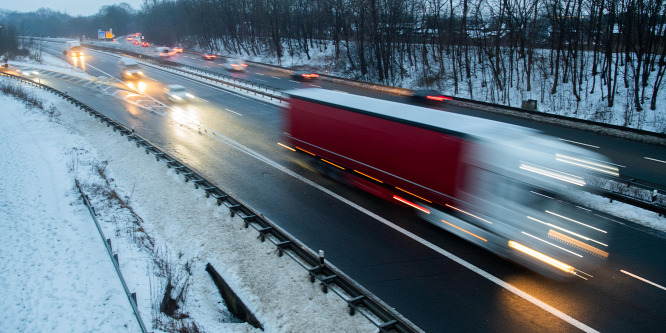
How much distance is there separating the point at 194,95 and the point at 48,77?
25874 millimetres

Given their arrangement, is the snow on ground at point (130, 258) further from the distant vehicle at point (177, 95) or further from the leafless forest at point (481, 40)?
the leafless forest at point (481, 40)

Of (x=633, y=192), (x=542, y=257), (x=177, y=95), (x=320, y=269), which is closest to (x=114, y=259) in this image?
(x=320, y=269)

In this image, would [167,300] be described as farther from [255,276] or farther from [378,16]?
[378,16]

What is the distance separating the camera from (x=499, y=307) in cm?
A: 773

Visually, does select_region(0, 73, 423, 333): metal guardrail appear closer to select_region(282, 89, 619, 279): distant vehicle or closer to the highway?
the highway

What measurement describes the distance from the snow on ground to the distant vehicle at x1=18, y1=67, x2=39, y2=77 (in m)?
40.9

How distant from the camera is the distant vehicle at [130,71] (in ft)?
135

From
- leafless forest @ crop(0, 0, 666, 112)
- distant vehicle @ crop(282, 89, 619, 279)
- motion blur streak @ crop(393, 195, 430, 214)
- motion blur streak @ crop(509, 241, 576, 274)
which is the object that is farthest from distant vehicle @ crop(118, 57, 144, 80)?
motion blur streak @ crop(509, 241, 576, 274)

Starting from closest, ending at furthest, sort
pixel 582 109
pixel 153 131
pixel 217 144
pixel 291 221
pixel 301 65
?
pixel 291 221 → pixel 217 144 → pixel 153 131 → pixel 582 109 → pixel 301 65

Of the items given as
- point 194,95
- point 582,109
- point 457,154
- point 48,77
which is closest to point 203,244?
point 457,154

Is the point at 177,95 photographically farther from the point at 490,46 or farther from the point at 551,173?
the point at 490,46

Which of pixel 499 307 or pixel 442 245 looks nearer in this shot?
pixel 499 307

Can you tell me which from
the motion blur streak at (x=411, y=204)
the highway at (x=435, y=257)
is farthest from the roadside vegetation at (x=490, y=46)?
the motion blur streak at (x=411, y=204)

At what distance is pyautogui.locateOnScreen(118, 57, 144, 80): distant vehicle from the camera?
135 ft
